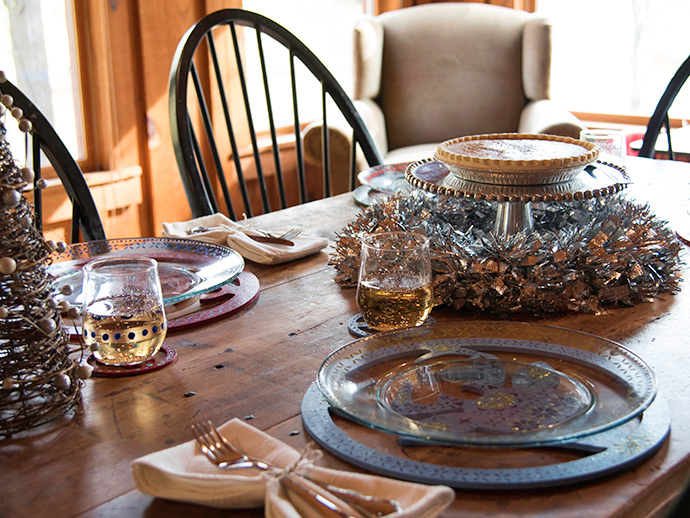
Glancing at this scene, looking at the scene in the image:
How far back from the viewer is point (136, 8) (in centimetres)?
264

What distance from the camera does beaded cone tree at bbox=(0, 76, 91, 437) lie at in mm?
637

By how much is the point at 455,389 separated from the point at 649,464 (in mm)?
180

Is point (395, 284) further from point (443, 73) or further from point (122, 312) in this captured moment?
point (443, 73)

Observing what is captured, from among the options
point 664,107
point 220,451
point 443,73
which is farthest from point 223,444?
point 443,73

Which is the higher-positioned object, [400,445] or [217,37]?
[217,37]

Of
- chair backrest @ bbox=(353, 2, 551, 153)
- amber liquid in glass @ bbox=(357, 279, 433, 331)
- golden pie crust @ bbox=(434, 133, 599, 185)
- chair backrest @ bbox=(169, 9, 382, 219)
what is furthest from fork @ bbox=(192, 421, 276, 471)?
chair backrest @ bbox=(353, 2, 551, 153)

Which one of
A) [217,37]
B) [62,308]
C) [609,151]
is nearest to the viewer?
[62,308]

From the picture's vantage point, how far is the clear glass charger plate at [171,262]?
94 centimetres

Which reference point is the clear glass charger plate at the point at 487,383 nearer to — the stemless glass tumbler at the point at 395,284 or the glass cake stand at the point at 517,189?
the stemless glass tumbler at the point at 395,284

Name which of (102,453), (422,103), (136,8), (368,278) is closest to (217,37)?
(136,8)

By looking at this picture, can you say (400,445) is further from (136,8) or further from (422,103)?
(422,103)

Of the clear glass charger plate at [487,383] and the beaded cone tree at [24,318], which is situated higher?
the beaded cone tree at [24,318]

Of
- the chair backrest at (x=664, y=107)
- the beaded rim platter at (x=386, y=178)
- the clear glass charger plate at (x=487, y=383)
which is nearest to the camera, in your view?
the clear glass charger plate at (x=487, y=383)

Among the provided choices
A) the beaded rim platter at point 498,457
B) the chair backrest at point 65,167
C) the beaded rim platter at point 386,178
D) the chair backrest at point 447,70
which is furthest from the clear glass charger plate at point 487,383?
the chair backrest at point 447,70
